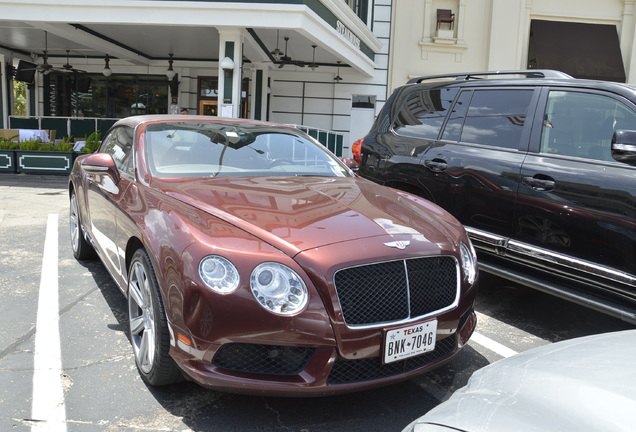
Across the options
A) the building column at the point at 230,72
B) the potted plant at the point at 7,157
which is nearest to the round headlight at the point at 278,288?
the building column at the point at 230,72

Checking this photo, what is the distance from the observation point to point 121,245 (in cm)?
366

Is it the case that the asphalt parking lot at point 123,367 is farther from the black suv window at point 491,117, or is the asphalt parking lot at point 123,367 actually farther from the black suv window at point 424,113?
the black suv window at point 424,113

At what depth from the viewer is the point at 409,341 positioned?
2736 millimetres

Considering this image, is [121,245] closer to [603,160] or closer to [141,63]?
[603,160]

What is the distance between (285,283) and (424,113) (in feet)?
10.8

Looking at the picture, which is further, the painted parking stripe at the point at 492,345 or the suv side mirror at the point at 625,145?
the painted parking stripe at the point at 492,345

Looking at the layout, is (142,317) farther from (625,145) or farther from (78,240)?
(625,145)

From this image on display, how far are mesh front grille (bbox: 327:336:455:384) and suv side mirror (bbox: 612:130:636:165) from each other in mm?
1905

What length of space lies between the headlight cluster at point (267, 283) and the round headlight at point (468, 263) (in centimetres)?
107

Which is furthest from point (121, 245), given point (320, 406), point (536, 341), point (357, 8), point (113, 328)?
point (357, 8)

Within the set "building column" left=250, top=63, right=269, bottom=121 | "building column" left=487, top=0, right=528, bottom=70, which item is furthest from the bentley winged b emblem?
"building column" left=487, top=0, right=528, bottom=70

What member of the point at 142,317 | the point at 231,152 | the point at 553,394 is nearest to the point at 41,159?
the point at 231,152

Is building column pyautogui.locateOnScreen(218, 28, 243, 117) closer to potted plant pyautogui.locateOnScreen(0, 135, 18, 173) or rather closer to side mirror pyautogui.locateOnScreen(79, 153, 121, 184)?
potted plant pyautogui.locateOnScreen(0, 135, 18, 173)

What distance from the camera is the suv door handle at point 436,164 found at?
484 cm
